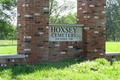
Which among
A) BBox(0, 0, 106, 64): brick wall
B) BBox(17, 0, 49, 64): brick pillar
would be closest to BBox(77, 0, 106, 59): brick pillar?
BBox(0, 0, 106, 64): brick wall

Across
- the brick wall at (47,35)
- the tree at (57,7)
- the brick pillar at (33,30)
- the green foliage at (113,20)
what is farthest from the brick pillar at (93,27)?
the green foliage at (113,20)

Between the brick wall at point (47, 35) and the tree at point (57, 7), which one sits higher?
the tree at point (57, 7)

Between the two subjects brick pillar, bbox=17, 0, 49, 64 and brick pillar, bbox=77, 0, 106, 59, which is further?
brick pillar, bbox=77, 0, 106, 59

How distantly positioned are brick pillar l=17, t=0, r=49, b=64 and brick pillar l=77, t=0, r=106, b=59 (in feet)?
5.67

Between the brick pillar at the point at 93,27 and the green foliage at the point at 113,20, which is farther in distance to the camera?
the green foliage at the point at 113,20

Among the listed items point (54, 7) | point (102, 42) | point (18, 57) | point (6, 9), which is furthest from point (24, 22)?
point (6, 9)

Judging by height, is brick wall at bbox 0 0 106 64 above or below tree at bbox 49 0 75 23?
below

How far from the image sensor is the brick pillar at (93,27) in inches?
248

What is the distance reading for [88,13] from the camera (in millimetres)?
6289

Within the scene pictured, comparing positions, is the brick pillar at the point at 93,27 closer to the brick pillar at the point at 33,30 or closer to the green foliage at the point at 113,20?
the brick pillar at the point at 33,30

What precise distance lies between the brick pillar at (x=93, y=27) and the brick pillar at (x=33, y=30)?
173 cm

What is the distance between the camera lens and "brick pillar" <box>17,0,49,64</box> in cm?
557

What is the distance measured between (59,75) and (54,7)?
2075cm

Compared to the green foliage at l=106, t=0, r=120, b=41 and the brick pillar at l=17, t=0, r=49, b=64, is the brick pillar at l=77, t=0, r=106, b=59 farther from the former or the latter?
the green foliage at l=106, t=0, r=120, b=41
